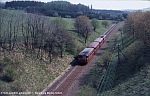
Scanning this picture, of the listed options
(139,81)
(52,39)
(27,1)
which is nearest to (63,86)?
(139,81)

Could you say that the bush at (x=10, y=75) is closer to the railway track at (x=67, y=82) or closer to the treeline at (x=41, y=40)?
the railway track at (x=67, y=82)

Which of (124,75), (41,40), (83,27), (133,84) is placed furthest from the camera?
(83,27)

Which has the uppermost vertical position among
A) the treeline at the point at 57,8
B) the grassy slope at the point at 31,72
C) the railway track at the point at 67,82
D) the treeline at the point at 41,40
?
the treeline at the point at 57,8

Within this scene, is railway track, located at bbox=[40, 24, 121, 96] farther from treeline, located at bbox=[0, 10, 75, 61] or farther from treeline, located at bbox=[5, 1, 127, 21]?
treeline, located at bbox=[5, 1, 127, 21]

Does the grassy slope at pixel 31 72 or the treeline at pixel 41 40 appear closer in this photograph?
the grassy slope at pixel 31 72

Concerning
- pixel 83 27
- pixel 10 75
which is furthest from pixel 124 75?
pixel 83 27

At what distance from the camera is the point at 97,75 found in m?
25.2

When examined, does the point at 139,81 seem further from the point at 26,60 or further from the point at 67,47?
the point at 67,47

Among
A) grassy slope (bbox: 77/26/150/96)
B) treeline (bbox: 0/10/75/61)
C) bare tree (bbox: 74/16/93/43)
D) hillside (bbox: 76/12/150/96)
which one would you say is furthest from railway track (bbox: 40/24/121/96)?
bare tree (bbox: 74/16/93/43)

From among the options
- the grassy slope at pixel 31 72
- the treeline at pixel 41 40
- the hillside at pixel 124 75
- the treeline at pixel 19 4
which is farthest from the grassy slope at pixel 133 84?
the treeline at pixel 19 4

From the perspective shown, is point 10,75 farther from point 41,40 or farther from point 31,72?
point 41,40

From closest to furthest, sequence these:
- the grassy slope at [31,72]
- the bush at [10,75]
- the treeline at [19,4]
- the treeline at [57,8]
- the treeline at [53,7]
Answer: the grassy slope at [31,72]
the bush at [10,75]
the treeline at [53,7]
the treeline at [57,8]
the treeline at [19,4]

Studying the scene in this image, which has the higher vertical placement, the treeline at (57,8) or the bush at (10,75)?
the treeline at (57,8)

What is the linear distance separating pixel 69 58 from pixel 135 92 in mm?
16292
